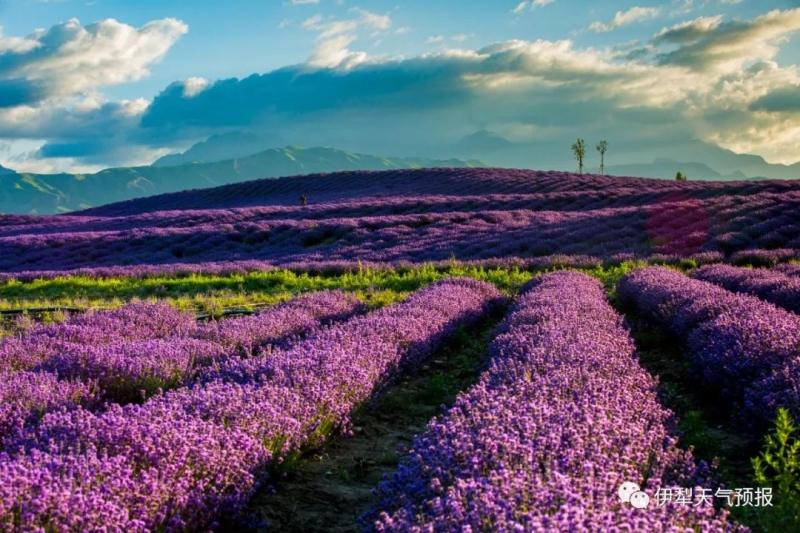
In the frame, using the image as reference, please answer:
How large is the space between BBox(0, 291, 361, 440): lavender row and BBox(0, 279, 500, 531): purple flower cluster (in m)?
0.91

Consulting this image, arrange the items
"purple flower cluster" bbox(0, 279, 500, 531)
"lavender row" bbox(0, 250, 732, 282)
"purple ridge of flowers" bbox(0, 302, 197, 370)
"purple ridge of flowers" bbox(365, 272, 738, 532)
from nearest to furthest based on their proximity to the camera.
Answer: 1. "purple ridge of flowers" bbox(365, 272, 738, 532)
2. "purple flower cluster" bbox(0, 279, 500, 531)
3. "purple ridge of flowers" bbox(0, 302, 197, 370)
4. "lavender row" bbox(0, 250, 732, 282)

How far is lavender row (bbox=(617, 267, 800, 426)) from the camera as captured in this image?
5254mm

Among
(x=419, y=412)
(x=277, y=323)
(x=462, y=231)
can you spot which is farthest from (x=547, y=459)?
(x=462, y=231)

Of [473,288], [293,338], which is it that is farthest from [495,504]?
[473,288]

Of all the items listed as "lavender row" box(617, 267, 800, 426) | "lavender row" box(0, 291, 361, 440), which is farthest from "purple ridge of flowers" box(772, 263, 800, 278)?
"lavender row" box(0, 291, 361, 440)

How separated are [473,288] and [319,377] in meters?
7.96

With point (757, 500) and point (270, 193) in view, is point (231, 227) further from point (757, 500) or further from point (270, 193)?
point (757, 500)

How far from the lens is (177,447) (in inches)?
156

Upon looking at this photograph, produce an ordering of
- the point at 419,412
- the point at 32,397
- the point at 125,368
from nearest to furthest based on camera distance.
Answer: the point at 32,397 < the point at 125,368 < the point at 419,412

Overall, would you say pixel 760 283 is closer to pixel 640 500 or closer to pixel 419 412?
pixel 419 412

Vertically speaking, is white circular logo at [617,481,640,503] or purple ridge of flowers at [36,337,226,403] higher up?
white circular logo at [617,481,640,503]

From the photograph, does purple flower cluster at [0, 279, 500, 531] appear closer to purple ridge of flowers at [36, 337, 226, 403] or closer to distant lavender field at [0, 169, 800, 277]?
purple ridge of flowers at [36, 337, 226, 403]

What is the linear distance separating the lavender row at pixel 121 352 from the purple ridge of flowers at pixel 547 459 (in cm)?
295

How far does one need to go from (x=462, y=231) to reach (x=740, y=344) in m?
21.6
